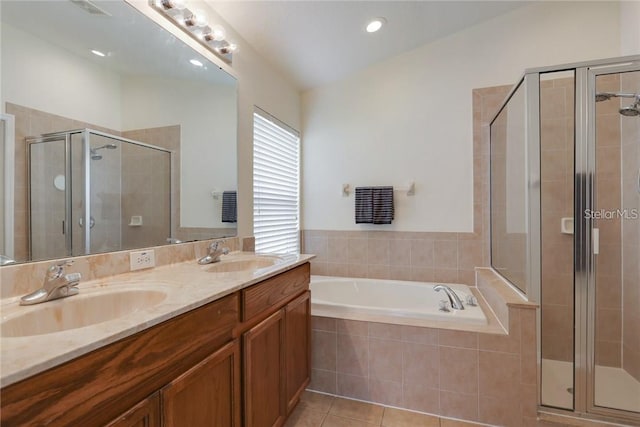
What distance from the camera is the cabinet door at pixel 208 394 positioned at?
842 mm

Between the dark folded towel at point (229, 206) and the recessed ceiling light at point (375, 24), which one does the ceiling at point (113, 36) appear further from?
the recessed ceiling light at point (375, 24)

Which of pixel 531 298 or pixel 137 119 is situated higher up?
pixel 137 119

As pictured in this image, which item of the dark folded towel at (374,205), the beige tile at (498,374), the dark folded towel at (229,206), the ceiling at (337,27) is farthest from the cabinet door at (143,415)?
the dark folded towel at (374,205)

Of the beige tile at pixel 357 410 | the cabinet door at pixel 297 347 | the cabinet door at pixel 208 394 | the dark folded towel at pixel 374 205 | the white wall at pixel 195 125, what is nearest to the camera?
the cabinet door at pixel 208 394

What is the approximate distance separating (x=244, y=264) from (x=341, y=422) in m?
1.09

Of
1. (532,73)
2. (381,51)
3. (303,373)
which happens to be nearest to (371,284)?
(303,373)

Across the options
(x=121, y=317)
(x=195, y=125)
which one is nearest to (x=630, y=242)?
(x=121, y=317)

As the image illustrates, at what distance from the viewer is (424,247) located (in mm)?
2701

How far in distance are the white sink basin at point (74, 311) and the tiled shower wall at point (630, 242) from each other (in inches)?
97.7

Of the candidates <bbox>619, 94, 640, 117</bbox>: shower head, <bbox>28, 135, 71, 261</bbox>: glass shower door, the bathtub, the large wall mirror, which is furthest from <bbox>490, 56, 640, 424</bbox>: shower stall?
<bbox>28, 135, 71, 261</bbox>: glass shower door

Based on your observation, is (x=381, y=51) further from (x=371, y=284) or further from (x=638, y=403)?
(x=638, y=403)

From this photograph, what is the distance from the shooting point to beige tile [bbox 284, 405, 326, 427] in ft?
5.49

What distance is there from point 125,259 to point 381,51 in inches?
102

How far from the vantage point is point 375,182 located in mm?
2854
